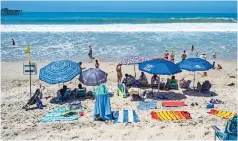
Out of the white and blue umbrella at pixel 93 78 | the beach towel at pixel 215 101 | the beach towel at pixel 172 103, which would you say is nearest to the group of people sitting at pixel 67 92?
the white and blue umbrella at pixel 93 78

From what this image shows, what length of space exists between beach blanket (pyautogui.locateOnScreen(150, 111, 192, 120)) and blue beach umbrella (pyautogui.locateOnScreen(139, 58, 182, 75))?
83.8 inches

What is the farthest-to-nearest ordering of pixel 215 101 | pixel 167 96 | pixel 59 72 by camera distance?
pixel 167 96, pixel 59 72, pixel 215 101

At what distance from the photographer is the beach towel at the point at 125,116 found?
11727mm

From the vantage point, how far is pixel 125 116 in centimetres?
1212

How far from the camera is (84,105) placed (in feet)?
44.8

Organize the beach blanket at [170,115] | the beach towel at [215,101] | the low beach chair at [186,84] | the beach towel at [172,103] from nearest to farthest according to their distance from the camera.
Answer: the beach blanket at [170,115], the beach towel at [172,103], the beach towel at [215,101], the low beach chair at [186,84]

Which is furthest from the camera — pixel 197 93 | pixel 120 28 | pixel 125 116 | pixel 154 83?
pixel 120 28

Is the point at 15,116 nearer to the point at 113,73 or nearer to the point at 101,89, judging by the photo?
the point at 101,89

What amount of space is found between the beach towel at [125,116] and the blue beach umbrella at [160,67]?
2358 mm

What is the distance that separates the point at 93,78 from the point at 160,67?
285 centimetres

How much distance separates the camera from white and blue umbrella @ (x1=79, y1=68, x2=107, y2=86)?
46.2 ft

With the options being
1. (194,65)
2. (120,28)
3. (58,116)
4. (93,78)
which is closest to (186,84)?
(194,65)

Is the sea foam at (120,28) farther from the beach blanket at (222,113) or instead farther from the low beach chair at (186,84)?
the beach blanket at (222,113)

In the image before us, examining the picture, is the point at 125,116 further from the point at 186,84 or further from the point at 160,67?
the point at 186,84
